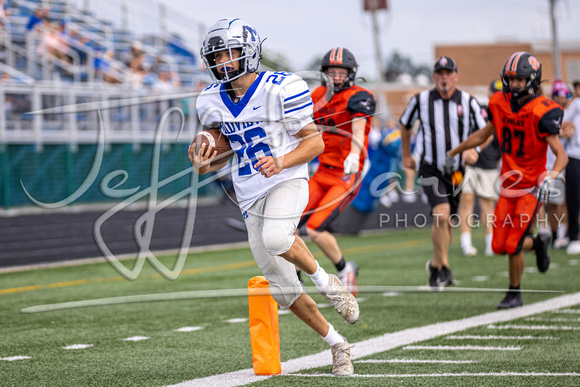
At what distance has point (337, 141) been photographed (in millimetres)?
6645

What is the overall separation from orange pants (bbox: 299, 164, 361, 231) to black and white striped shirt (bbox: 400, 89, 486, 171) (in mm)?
923

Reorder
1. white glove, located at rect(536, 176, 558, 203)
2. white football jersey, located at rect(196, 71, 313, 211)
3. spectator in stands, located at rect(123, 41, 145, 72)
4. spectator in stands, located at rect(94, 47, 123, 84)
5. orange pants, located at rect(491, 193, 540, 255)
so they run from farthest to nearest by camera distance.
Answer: spectator in stands, located at rect(123, 41, 145, 72), spectator in stands, located at rect(94, 47, 123, 84), orange pants, located at rect(491, 193, 540, 255), white glove, located at rect(536, 176, 558, 203), white football jersey, located at rect(196, 71, 313, 211)

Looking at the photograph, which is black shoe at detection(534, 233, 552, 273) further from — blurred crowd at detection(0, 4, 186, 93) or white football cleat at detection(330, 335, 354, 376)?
blurred crowd at detection(0, 4, 186, 93)

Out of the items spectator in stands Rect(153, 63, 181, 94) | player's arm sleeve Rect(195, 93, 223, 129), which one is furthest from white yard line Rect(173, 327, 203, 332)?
spectator in stands Rect(153, 63, 181, 94)

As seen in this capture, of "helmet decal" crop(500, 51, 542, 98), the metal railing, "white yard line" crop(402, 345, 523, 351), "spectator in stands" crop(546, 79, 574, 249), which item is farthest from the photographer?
→ the metal railing

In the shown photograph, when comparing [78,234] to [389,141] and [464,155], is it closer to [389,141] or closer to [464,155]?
[389,141]

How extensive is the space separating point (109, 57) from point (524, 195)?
16432 millimetres

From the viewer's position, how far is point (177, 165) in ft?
66.6

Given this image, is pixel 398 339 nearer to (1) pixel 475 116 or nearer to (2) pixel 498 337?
(2) pixel 498 337

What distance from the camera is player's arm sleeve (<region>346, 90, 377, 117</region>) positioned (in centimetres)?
639

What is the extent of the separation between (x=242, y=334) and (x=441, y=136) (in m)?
2.80

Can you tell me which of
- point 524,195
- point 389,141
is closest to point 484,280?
point 524,195

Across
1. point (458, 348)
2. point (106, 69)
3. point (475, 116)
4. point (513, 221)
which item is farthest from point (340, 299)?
point (106, 69)

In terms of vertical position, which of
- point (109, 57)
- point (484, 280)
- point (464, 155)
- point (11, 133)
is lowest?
point (484, 280)
